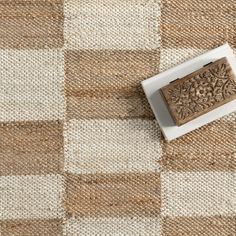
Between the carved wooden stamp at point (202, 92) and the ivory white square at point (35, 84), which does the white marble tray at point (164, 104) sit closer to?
the carved wooden stamp at point (202, 92)

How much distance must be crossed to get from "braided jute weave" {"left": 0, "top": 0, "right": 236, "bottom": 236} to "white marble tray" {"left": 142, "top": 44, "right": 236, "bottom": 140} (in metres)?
0.02

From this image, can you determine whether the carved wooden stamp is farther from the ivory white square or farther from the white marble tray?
the ivory white square

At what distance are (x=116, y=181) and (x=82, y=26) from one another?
12.4 inches

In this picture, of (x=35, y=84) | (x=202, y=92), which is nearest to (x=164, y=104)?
(x=202, y=92)

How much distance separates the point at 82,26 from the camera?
93cm

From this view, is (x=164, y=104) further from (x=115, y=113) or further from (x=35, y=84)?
(x=35, y=84)

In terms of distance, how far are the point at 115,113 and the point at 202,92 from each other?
0.57 feet

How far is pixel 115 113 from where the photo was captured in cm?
Answer: 93

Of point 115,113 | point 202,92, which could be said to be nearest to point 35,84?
point 115,113

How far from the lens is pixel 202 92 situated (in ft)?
2.90

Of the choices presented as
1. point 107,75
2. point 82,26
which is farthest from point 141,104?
point 82,26

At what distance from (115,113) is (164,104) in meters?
0.10

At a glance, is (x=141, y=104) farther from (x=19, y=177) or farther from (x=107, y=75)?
(x=19, y=177)

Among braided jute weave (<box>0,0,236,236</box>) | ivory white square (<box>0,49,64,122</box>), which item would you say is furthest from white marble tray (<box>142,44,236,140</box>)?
ivory white square (<box>0,49,64,122</box>)
